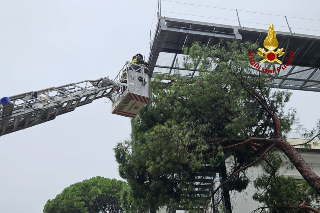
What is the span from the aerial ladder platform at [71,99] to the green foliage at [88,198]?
1094 inches

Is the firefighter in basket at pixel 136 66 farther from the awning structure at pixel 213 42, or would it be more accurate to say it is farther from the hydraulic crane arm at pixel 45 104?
the awning structure at pixel 213 42

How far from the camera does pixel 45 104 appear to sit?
10.2 meters

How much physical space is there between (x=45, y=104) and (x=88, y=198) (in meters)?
31.7

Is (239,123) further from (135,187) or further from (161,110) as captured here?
(135,187)

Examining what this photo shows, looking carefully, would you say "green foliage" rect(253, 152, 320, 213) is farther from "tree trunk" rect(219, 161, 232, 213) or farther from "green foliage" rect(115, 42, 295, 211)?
"tree trunk" rect(219, 161, 232, 213)

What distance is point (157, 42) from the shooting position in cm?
1594

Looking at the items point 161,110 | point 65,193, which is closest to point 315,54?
point 161,110

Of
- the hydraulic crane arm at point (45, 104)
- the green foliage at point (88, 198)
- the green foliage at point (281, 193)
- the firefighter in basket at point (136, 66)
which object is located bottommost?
the green foliage at point (281, 193)

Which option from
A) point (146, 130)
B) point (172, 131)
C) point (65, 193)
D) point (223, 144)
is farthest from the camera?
point (65, 193)

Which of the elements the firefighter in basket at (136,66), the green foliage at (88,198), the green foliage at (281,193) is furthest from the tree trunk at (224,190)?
the green foliage at (88,198)

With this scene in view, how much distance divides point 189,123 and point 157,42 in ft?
17.4

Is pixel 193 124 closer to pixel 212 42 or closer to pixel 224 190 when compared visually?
pixel 224 190

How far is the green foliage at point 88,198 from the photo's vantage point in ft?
123

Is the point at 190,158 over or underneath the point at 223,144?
underneath
